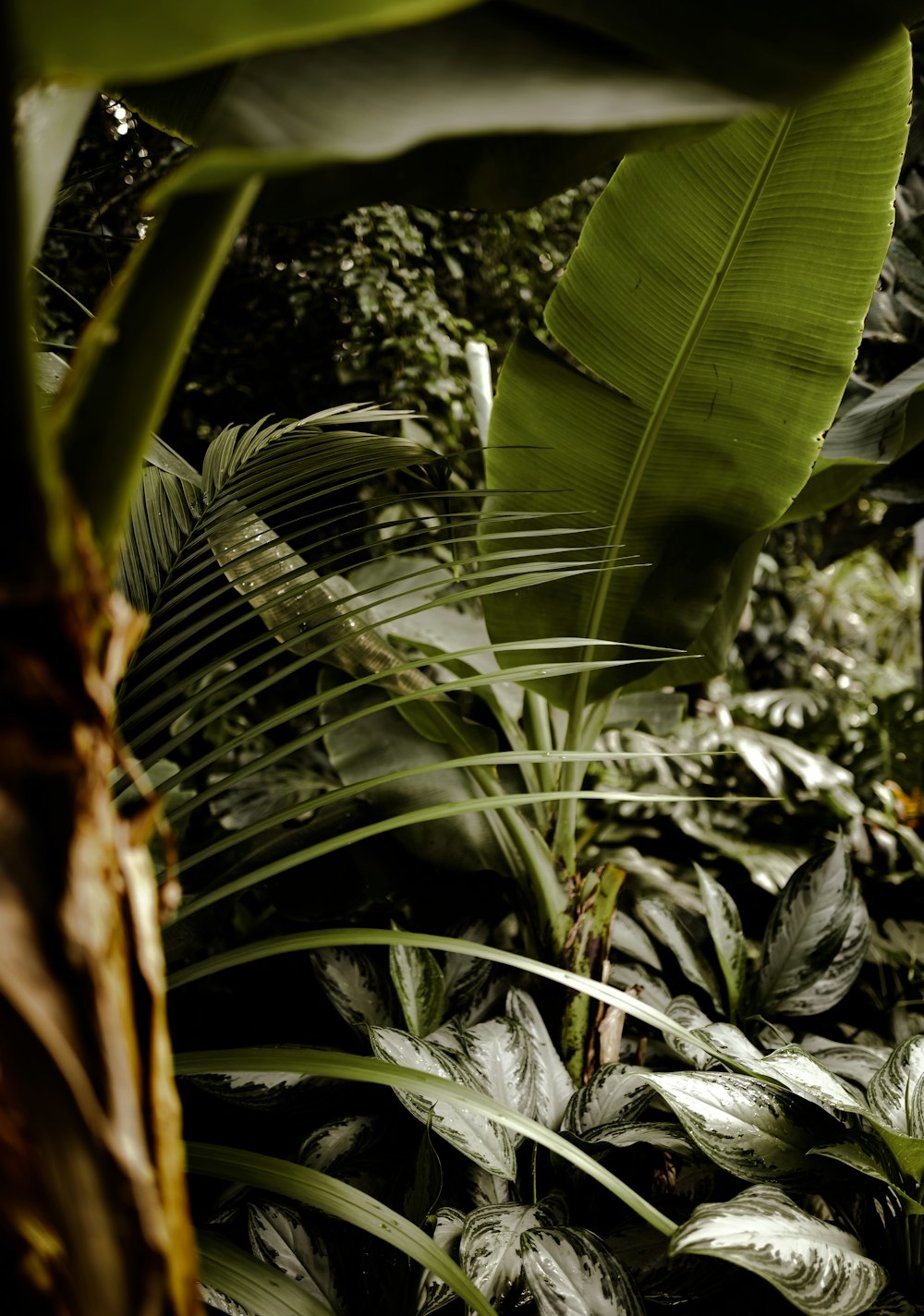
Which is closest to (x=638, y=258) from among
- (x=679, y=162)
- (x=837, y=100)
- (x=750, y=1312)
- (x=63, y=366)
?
(x=679, y=162)

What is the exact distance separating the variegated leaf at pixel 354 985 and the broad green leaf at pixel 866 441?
82 cm

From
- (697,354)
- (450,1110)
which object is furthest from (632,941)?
(697,354)

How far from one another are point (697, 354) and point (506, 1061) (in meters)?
0.76

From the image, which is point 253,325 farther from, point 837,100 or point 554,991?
point 554,991

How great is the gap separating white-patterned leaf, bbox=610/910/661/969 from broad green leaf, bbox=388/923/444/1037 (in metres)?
0.27

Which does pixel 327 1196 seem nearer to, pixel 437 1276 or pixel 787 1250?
pixel 437 1276

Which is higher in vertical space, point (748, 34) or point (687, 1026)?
point (748, 34)

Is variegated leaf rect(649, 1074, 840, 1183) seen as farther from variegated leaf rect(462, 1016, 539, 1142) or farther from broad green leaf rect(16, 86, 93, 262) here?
broad green leaf rect(16, 86, 93, 262)

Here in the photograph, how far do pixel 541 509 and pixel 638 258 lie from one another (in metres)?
0.28

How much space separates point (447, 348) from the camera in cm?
163

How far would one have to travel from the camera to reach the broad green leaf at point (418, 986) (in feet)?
2.89

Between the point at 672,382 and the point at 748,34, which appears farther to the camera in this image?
the point at 672,382

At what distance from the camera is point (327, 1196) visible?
507 millimetres

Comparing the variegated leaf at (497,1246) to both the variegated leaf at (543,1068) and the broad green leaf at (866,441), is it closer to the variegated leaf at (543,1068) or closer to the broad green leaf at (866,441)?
the variegated leaf at (543,1068)
